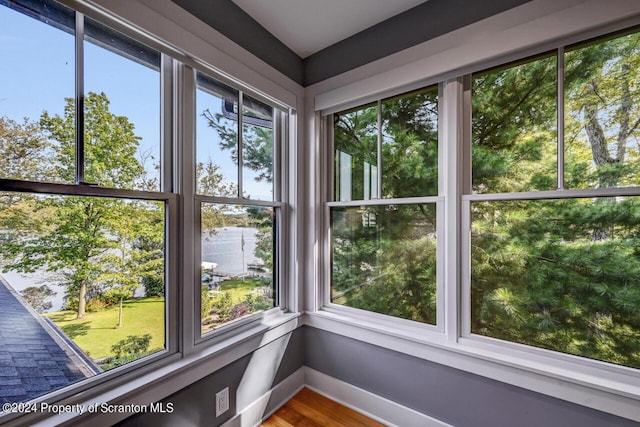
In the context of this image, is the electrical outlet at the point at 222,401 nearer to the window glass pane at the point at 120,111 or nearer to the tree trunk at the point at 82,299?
the tree trunk at the point at 82,299

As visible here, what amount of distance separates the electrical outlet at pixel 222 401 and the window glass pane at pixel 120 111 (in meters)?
1.16

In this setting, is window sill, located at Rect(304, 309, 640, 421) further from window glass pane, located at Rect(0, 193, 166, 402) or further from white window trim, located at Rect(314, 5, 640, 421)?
window glass pane, located at Rect(0, 193, 166, 402)

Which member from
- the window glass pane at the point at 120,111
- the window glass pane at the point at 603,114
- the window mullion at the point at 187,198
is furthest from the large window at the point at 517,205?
the window glass pane at the point at 120,111

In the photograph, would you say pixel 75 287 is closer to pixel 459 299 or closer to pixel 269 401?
pixel 269 401

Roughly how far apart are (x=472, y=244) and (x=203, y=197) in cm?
152

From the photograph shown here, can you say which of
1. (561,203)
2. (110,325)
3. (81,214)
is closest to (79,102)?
(81,214)

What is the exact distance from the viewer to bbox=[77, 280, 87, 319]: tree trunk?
1.09 metres

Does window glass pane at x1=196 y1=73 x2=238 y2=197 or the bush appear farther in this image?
window glass pane at x1=196 y1=73 x2=238 y2=197

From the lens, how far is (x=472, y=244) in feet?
5.08

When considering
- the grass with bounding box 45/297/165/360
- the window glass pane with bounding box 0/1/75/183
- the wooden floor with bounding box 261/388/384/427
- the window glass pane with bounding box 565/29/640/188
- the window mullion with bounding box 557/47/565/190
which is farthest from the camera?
the wooden floor with bounding box 261/388/384/427

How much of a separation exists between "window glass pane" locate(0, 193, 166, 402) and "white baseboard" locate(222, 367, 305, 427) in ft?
2.32

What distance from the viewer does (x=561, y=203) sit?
1329 millimetres

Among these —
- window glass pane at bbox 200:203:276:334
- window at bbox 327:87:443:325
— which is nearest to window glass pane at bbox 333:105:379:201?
window at bbox 327:87:443:325

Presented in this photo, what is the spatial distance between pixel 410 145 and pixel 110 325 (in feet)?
6.07
